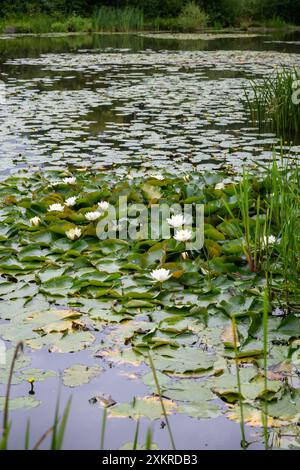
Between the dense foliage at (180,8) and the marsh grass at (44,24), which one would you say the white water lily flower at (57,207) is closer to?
the marsh grass at (44,24)

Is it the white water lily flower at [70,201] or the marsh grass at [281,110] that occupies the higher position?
the marsh grass at [281,110]

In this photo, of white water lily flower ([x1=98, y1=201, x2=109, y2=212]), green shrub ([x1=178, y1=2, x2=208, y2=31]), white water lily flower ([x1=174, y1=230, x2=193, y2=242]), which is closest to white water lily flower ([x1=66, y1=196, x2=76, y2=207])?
white water lily flower ([x1=98, y1=201, x2=109, y2=212])

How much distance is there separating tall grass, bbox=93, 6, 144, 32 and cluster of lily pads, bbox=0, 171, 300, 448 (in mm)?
19805

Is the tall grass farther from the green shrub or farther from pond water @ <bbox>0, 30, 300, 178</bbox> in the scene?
pond water @ <bbox>0, 30, 300, 178</bbox>

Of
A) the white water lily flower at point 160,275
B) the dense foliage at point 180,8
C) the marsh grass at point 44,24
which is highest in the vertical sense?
the dense foliage at point 180,8

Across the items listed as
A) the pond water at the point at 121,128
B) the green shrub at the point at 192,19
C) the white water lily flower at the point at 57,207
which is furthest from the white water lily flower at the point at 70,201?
the green shrub at the point at 192,19

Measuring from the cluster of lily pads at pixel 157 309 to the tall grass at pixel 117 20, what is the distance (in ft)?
65.0

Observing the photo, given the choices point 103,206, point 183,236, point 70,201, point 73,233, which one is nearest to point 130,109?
point 70,201

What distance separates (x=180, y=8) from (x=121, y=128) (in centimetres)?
2100

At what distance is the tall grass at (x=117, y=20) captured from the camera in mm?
22244

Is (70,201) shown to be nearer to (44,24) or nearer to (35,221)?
(35,221)

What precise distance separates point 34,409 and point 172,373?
46 centimetres

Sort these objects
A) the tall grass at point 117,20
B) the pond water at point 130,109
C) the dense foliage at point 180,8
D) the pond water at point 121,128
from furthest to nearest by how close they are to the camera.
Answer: the dense foliage at point 180,8, the tall grass at point 117,20, the pond water at point 130,109, the pond water at point 121,128
